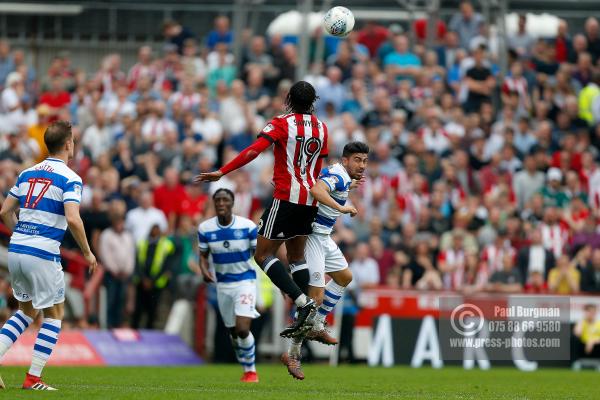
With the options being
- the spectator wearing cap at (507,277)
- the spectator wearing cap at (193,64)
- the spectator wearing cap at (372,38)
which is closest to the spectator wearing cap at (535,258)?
the spectator wearing cap at (507,277)

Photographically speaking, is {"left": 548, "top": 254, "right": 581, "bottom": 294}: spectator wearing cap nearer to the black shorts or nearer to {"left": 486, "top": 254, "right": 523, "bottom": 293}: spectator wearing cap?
{"left": 486, "top": 254, "right": 523, "bottom": 293}: spectator wearing cap

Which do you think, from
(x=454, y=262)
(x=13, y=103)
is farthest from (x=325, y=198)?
(x=13, y=103)

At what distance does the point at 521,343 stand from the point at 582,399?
887 centimetres

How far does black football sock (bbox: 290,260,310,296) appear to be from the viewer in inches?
544

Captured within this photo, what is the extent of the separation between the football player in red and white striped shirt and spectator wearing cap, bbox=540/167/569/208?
37.6 feet

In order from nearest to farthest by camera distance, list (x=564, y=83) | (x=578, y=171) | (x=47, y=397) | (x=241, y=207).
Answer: (x=47, y=397)
(x=241, y=207)
(x=578, y=171)
(x=564, y=83)

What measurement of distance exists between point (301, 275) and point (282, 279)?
0.45 meters

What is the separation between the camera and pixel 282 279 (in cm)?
1341

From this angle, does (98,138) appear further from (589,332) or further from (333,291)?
(333,291)

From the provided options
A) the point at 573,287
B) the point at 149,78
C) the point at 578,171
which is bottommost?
the point at 573,287

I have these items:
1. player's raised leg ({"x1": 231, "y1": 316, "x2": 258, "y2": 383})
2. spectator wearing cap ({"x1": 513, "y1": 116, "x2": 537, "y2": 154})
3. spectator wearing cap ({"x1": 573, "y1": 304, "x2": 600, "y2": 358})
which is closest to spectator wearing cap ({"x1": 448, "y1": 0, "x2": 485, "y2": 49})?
spectator wearing cap ({"x1": 513, "y1": 116, "x2": 537, "y2": 154})

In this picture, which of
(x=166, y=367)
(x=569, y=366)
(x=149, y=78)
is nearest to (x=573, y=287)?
(x=569, y=366)

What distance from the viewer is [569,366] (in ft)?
74.0

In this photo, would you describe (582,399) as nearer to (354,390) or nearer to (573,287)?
(354,390)
